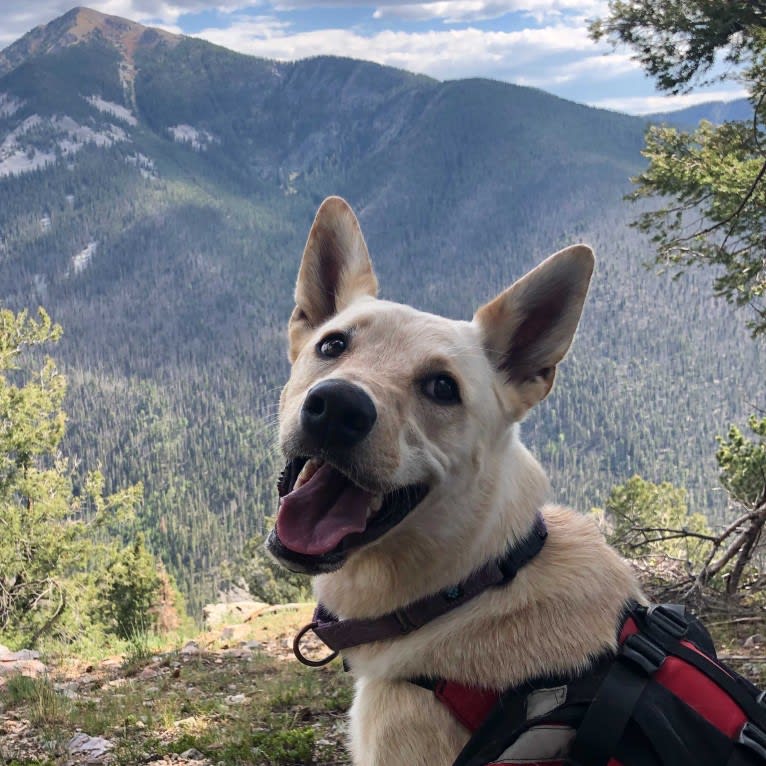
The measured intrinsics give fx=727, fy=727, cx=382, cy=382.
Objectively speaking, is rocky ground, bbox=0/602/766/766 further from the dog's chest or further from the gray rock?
the dog's chest

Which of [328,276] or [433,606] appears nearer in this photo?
[433,606]

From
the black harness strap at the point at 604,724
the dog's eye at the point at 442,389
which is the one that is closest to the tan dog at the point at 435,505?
the dog's eye at the point at 442,389

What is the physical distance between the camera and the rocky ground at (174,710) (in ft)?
13.9

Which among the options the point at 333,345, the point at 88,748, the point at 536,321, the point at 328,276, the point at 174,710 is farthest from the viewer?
the point at 174,710

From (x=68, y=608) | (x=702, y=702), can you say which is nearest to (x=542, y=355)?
(x=702, y=702)

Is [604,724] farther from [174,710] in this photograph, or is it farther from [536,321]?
[174,710]

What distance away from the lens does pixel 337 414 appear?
2541mm

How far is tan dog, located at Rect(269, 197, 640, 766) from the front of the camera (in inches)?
101

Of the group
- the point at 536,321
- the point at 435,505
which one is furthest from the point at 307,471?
the point at 536,321

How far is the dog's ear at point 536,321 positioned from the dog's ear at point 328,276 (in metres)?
0.64

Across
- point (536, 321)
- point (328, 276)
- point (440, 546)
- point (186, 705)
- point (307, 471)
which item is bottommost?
point (186, 705)

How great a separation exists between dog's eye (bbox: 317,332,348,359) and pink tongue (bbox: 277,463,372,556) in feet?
1.93

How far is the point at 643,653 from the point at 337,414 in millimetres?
1305

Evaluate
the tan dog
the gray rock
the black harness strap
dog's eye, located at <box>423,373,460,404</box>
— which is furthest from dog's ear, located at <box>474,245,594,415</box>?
the gray rock
